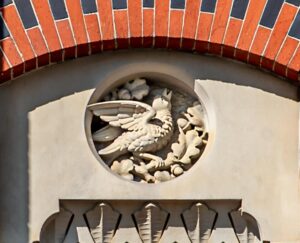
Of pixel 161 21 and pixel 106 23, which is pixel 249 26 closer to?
pixel 161 21

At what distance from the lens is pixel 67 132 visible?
8.81m

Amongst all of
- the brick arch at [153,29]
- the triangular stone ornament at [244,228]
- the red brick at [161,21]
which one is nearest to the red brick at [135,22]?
the brick arch at [153,29]

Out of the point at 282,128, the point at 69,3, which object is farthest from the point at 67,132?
the point at 282,128

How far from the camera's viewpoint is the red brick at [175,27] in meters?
8.86

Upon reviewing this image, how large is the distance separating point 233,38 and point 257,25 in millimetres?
181

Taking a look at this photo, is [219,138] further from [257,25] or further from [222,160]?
[257,25]

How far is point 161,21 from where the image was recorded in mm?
8875

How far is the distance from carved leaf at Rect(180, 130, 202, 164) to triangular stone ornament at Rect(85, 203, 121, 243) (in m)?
0.60

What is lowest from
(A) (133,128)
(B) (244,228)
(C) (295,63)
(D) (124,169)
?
(B) (244,228)

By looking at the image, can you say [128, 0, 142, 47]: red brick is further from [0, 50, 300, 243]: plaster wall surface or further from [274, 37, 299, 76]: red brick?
[274, 37, 299, 76]: red brick

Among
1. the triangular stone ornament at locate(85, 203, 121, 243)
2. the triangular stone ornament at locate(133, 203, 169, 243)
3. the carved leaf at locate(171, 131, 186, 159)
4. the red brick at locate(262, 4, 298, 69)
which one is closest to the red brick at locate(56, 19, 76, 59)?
the carved leaf at locate(171, 131, 186, 159)

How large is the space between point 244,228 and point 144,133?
0.91 m

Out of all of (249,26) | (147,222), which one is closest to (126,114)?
(147,222)

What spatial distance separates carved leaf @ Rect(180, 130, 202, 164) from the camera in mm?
8945
